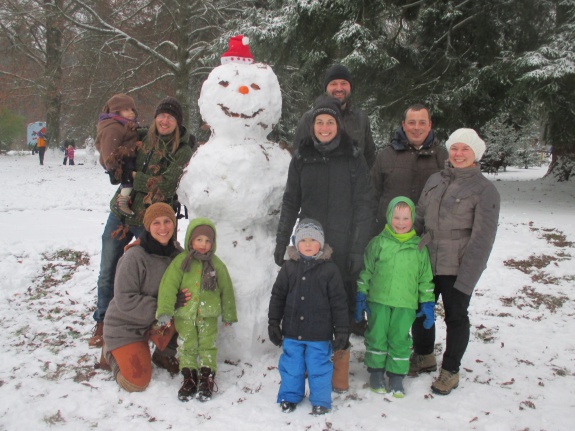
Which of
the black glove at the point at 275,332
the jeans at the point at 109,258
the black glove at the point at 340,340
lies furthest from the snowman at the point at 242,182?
the black glove at the point at 340,340

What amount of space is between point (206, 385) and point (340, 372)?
0.91m

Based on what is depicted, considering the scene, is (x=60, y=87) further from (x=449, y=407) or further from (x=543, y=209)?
(x=449, y=407)

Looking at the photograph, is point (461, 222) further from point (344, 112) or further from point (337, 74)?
point (337, 74)

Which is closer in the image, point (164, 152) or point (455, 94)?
point (164, 152)

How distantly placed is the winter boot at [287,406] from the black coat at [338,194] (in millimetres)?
946

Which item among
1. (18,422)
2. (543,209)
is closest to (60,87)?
(543,209)

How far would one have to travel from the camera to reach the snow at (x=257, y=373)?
2.86 metres

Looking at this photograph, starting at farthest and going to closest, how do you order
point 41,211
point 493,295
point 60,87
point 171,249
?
1. point 60,87
2. point 41,211
3. point 493,295
4. point 171,249

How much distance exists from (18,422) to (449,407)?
8.69 ft

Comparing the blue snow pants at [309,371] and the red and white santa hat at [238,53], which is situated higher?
the red and white santa hat at [238,53]

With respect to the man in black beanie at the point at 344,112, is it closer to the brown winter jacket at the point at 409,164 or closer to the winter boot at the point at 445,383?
the brown winter jacket at the point at 409,164

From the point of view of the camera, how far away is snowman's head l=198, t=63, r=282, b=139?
343 cm

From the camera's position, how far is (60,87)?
19.2 m

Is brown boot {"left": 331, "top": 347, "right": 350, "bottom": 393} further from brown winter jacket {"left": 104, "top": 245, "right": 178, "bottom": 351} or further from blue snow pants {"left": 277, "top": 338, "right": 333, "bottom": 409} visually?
brown winter jacket {"left": 104, "top": 245, "right": 178, "bottom": 351}
